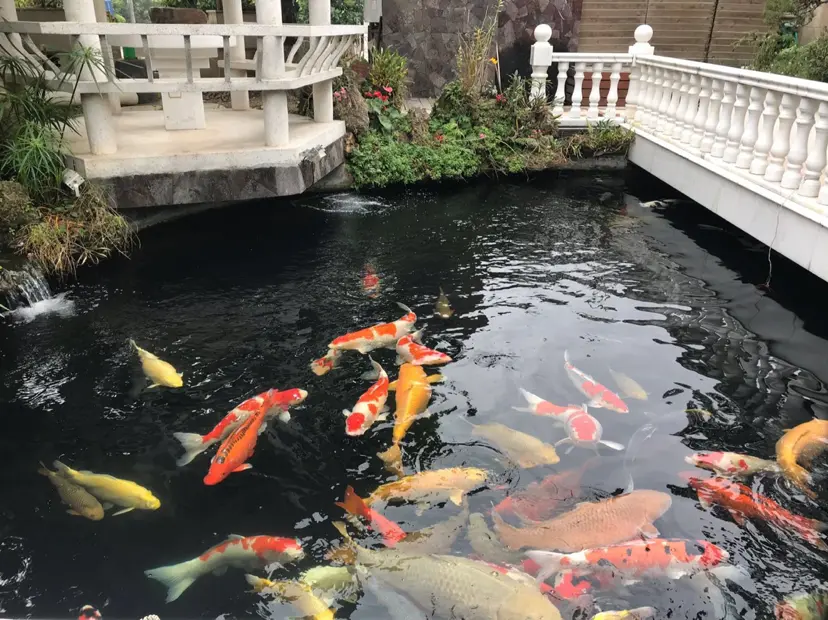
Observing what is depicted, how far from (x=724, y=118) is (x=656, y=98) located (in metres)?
2.51

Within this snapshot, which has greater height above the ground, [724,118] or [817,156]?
[724,118]

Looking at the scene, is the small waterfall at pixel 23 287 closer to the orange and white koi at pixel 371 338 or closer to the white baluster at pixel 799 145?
the orange and white koi at pixel 371 338

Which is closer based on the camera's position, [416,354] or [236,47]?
[416,354]

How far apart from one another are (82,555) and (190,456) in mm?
898

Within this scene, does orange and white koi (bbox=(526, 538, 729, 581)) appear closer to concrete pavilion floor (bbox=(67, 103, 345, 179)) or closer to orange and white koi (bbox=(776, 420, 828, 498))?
orange and white koi (bbox=(776, 420, 828, 498))

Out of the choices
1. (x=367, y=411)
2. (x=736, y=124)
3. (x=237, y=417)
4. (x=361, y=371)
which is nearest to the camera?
(x=237, y=417)

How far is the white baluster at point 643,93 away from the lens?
32.5 feet

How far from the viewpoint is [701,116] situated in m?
→ 8.01

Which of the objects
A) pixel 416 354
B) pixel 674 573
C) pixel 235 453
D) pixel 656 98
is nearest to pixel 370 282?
pixel 416 354

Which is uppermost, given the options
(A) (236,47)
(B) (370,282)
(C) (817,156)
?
(A) (236,47)

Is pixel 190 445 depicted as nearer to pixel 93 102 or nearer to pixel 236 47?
pixel 93 102

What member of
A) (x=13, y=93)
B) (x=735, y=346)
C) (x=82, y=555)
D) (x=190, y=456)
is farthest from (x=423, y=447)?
(x=13, y=93)

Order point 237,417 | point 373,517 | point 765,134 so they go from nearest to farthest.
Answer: point 373,517, point 237,417, point 765,134

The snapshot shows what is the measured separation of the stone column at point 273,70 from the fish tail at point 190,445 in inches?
155
